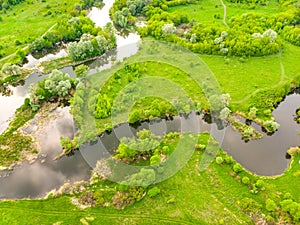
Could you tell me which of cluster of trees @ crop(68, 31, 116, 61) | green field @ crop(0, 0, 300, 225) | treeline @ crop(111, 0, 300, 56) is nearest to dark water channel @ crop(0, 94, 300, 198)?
green field @ crop(0, 0, 300, 225)

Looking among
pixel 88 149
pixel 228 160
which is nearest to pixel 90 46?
pixel 88 149

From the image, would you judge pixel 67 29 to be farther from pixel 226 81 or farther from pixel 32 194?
pixel 32 194

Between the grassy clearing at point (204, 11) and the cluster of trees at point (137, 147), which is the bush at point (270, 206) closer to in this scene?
the cluster of trees at point (137, 147)

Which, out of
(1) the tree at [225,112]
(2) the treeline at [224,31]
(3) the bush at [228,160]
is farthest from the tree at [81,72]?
(3) the bush at [228,160]

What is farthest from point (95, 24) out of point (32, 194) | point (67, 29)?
point (32, 194)

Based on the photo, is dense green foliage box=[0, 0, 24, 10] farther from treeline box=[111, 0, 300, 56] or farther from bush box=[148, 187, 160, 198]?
bush box=[148, 187, 160, 198]

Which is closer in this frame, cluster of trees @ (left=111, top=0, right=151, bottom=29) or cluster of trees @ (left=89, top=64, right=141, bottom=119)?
cluster of trees @ (left=89, top=64, right=141, bottom=119)
